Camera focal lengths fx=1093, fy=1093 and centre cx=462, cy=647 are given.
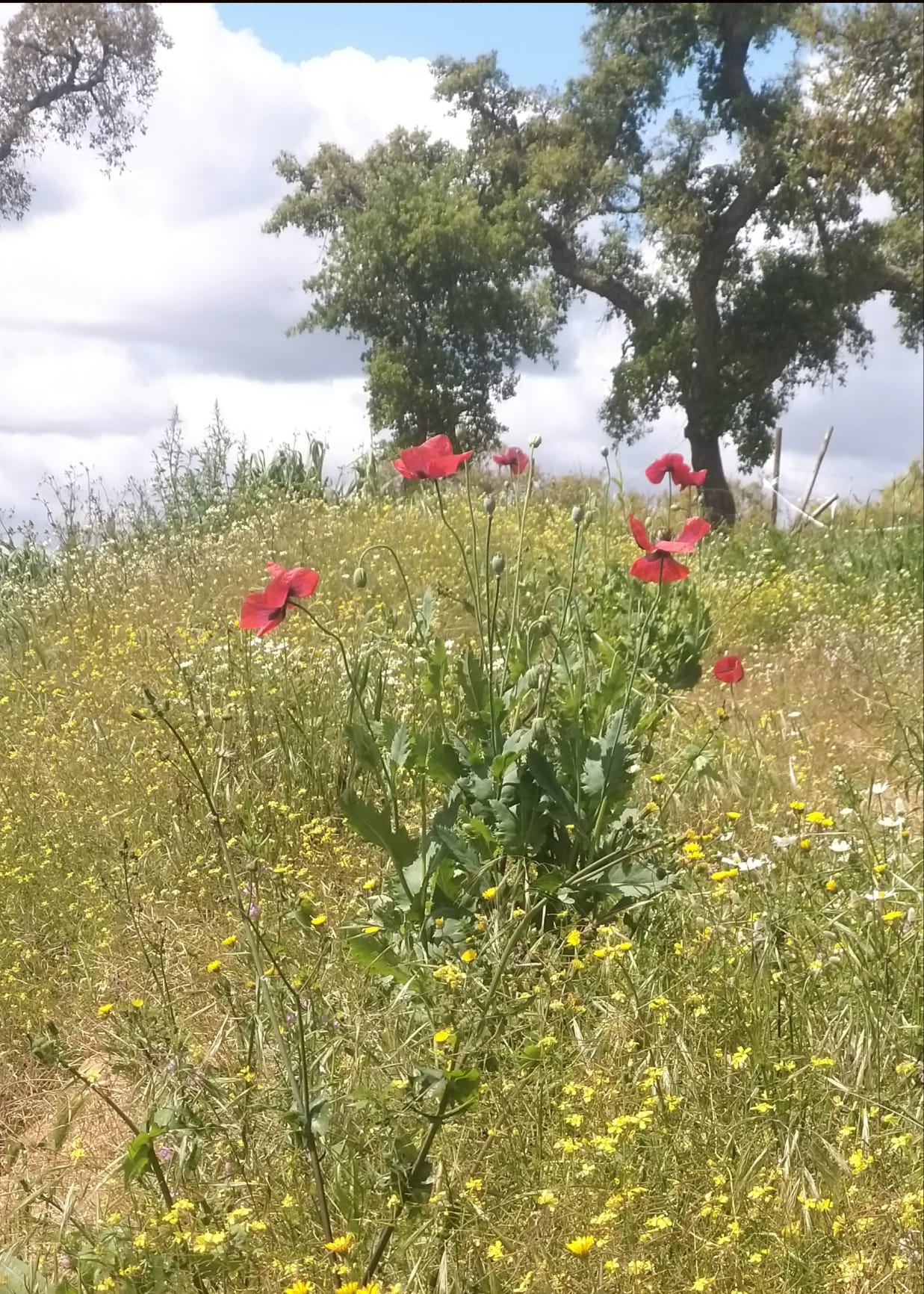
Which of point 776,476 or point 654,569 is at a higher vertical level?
point 776,476

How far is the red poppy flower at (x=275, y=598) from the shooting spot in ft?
6.88

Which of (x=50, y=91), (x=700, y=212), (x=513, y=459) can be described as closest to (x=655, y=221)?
(x=700, y=212)

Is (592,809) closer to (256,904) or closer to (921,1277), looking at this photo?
(256,904)

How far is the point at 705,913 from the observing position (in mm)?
2506

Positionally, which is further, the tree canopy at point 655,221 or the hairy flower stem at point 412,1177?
the tree canopy at point 655,221

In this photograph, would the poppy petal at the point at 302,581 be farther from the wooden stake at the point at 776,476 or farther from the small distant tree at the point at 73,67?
the wooden stake at the point at 776,476

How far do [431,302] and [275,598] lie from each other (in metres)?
11.1

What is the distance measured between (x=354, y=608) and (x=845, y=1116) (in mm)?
3208

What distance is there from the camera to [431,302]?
12.5 m

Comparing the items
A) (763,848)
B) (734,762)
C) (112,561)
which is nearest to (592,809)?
(763,848)

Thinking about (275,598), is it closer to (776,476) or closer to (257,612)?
(257,612)

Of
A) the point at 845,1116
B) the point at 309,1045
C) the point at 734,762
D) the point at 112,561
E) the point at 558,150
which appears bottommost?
the point at 845,1116

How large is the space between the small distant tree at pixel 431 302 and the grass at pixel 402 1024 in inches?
326

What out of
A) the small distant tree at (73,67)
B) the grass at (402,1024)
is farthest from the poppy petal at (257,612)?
the small distant tree at (73,67)
